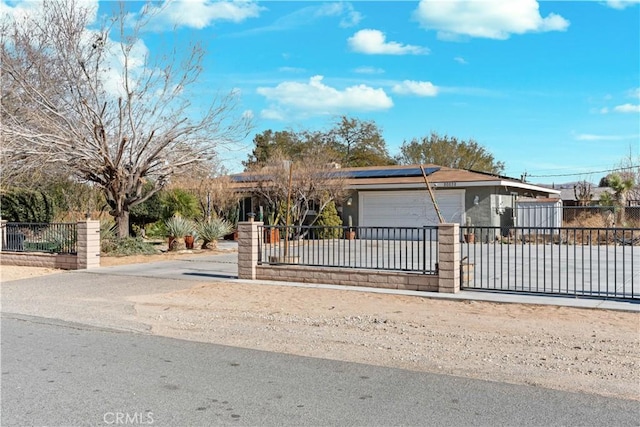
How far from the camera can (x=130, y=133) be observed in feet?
67.4

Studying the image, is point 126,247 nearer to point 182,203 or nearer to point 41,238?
point 41,238

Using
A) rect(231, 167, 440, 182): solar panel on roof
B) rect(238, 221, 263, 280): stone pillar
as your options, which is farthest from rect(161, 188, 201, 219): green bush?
rect(238, 221, 263, 280): stone pillar

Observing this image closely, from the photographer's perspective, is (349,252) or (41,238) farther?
(41,238)

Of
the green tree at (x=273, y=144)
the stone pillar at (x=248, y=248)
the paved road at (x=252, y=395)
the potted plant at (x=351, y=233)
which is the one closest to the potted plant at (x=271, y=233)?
the stone pillar at (x=248, y=248)

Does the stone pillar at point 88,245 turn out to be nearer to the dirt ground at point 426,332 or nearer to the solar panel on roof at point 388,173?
the dirt ground at point 426,332

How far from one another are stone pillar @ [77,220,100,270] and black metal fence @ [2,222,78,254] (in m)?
0.69

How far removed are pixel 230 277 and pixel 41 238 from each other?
300 inches

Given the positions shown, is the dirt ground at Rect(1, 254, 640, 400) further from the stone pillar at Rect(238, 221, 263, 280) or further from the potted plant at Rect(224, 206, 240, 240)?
the potted plant at Rect(224, 206, 240, 240)

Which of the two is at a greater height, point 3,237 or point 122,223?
point 122,223

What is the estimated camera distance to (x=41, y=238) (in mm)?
18547

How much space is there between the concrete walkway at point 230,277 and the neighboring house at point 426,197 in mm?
9079

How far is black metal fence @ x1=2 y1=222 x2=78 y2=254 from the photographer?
1791cm

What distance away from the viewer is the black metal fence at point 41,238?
17906 mm

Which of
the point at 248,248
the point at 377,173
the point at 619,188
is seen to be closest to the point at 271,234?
the point at 248,248
